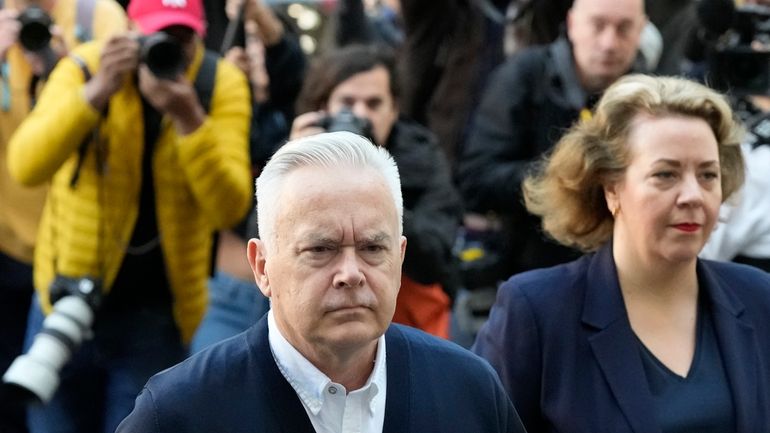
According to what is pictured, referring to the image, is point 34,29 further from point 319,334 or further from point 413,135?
point 319,334

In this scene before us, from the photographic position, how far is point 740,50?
216 inches

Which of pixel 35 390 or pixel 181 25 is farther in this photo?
pixel 181 25

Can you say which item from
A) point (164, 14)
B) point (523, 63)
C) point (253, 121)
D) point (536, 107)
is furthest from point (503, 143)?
point (164, 14)

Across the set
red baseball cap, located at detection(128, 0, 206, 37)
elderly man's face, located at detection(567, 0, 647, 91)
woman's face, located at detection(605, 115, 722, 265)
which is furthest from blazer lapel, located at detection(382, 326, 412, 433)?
elderly man's face, located at detection(567, 0, 647, 91)

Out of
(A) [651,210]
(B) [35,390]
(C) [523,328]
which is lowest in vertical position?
(B) [35,390]

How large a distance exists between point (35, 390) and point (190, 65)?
3.94ft

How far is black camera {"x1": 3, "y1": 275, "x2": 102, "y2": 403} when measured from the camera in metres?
4.76

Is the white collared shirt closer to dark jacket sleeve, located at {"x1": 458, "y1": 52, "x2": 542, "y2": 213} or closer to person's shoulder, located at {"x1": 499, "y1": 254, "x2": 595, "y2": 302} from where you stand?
person's shoulder, located at {"x1": 499, "y1": 254, "x2": 595, "y2": 302}

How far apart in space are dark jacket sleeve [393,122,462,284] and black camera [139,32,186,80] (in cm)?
83

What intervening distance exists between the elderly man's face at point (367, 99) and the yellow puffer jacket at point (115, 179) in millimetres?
398

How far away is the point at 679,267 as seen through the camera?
4.09 meters

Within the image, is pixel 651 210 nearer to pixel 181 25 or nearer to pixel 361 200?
pixel 361 200

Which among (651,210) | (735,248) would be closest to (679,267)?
(651,210)

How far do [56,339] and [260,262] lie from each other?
6.37 feet
